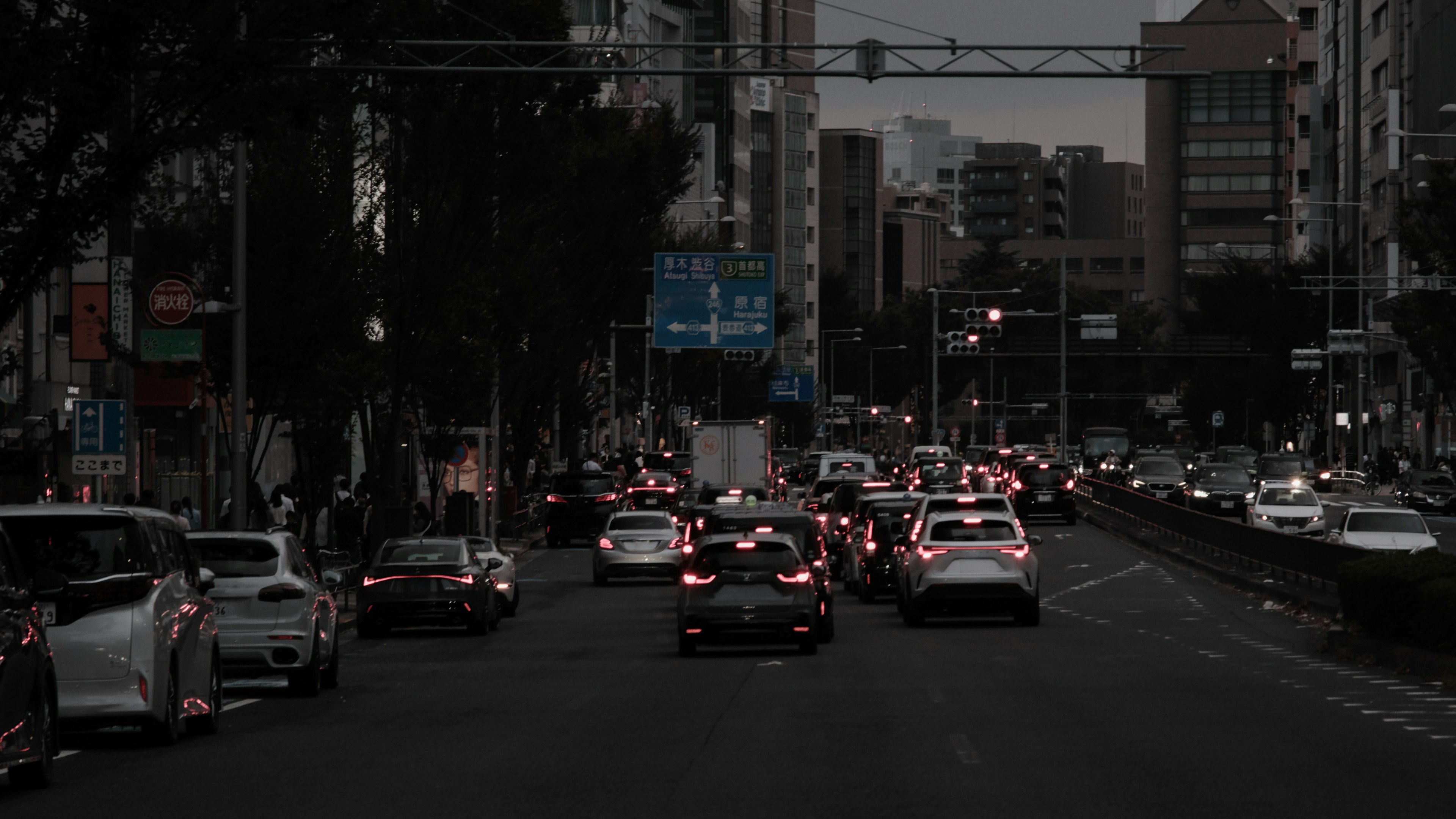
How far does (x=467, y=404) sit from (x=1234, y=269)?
57167 mm


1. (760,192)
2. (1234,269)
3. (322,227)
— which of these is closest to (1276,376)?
(1234,269)

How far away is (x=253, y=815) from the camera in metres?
12.5

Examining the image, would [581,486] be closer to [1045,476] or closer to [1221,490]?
[1045,476]

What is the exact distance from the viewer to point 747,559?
26.4 meters

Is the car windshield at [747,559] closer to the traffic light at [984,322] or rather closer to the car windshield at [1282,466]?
the traffic light at [984,322]

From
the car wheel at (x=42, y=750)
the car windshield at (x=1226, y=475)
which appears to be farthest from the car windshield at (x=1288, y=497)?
the car wheel at (x=42, y=750)

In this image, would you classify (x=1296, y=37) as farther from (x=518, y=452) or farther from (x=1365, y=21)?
(x=518, y=452)

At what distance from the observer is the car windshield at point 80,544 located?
15602 mm

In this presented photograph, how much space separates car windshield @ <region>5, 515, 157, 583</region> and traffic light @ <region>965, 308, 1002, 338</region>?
56.0 metres

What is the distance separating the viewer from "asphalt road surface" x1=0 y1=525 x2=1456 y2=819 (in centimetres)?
1282

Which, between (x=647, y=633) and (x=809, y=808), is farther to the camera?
(x=647, y=633)

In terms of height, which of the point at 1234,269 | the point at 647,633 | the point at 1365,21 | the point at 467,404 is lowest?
the point at 647,633

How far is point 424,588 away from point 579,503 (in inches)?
1121

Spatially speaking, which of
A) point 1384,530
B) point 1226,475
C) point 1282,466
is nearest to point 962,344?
point 1282,466
